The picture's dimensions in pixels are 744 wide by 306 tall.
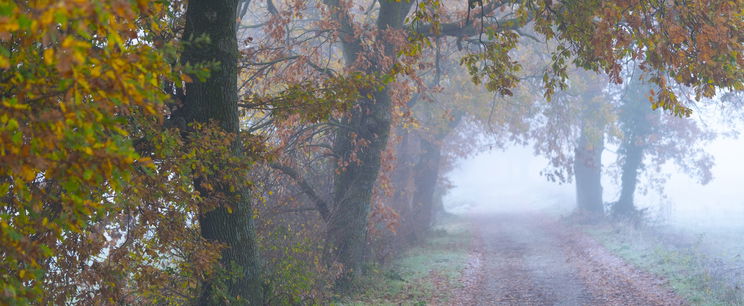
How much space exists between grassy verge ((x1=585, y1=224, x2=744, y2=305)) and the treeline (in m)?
4.14

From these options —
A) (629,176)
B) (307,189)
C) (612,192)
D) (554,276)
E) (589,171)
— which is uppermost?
(612,192)

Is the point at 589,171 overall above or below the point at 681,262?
above

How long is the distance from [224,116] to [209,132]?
1001 mm

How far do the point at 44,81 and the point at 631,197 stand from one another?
27.4m

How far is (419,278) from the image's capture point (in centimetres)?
1506

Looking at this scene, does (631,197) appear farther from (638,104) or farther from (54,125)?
(54,125)

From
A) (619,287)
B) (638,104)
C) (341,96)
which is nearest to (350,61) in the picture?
(341,96)

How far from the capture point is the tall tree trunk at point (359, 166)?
13.2 meters

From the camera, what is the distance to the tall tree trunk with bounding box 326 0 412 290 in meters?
13.2

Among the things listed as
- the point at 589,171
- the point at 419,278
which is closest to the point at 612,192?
the point at 589,171

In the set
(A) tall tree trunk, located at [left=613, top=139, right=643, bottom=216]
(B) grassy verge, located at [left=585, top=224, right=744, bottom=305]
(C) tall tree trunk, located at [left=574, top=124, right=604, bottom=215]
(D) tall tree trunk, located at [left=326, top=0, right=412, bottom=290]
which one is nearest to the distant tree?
(A) tall tree trunk, located at [left=613, top=139, right=643, bottom=216]

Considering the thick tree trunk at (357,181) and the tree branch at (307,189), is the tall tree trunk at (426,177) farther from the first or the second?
the tree branch at (307,189)

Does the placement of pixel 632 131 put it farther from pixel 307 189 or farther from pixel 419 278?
pixel 307 189

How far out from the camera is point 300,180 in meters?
12.2
